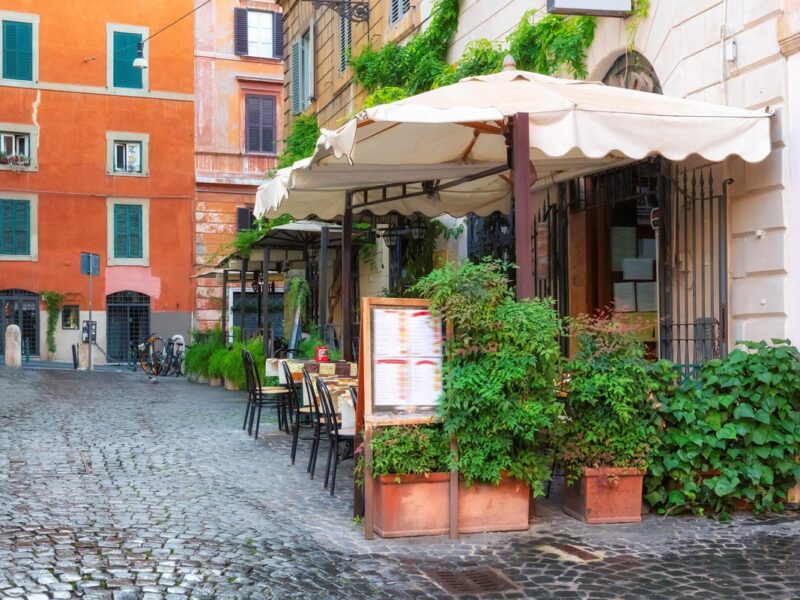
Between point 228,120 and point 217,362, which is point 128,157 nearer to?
point 228,120

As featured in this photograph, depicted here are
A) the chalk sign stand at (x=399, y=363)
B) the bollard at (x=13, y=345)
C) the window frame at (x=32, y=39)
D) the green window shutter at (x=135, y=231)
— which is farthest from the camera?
the green window shutter at (x=135, y=231)

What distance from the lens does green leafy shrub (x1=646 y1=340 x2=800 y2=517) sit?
607 cm

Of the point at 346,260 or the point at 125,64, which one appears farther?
the point at 125,64

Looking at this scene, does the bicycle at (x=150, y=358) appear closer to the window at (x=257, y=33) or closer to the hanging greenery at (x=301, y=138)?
the hanging greenery at (x=301, y=138)

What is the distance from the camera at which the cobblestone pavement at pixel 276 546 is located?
470 centimetres

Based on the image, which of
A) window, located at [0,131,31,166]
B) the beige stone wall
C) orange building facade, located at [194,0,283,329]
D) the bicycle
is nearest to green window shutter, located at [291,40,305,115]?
the bicycle

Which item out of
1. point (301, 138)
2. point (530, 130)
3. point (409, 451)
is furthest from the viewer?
point (301, 138)

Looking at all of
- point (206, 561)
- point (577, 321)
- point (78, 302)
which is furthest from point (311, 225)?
point (78, 302)

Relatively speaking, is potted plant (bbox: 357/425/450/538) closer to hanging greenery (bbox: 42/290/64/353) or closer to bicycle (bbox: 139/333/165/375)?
bicycle (bbox: 139/333/165/375)

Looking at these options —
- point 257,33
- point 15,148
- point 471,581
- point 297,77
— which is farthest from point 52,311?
point 471,581

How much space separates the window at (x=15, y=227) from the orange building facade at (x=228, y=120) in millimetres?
5223

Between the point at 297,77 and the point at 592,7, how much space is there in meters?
12.8

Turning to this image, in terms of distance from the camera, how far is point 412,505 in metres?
5.72

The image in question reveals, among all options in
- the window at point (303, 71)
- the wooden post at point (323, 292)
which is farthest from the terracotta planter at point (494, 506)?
the window at point (303, 71)
